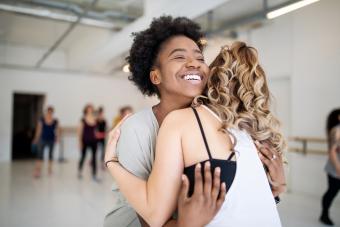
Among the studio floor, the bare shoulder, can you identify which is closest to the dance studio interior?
the studio floor

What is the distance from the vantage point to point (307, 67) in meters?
4.29

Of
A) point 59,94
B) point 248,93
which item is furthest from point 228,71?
point 59,94

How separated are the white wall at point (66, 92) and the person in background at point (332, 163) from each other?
5305mm

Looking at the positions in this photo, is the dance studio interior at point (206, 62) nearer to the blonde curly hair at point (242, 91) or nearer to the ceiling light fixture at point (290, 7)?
the ceiling light fixture at point (290, 7)

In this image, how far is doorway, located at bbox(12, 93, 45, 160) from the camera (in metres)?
10.2

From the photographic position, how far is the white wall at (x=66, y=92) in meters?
8.38

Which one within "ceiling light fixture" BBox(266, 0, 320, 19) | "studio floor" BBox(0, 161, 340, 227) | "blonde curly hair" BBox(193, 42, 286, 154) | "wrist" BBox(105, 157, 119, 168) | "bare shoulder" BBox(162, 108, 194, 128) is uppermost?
"ceiling light fixture" BBox(266, 0, 320, 19)

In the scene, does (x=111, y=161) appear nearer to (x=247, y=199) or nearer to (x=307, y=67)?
(x=247, y=199)

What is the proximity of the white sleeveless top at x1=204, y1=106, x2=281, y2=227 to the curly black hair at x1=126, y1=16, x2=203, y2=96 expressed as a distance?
55cm

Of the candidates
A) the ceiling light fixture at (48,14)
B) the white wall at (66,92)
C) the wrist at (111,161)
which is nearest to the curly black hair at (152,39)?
the wrist at (111,161)

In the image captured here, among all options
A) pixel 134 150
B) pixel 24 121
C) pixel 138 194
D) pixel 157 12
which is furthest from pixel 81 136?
pixel 24 121

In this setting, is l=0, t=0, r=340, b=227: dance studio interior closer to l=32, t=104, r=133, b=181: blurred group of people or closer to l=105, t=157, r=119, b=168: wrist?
l=32, t=104, r=133, b=181: blurred group of people

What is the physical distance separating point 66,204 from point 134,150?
11.2 feet

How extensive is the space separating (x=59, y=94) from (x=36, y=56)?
4.30ft
